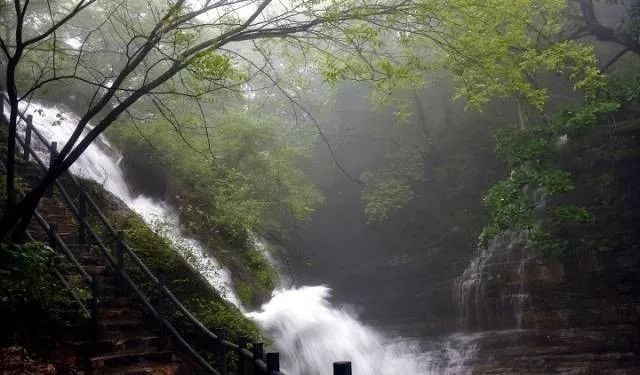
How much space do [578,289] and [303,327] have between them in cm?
792

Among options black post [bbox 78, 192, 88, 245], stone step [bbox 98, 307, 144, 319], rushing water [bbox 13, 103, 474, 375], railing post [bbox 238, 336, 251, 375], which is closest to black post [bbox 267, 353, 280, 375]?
railing post [bbox 238, 336, 251, 375]

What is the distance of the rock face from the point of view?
42.5ft

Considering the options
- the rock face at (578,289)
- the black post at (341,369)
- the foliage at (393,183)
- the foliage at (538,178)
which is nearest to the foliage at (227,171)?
the foliage at (393,183)

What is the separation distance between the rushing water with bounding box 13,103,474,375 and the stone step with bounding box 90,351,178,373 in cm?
352

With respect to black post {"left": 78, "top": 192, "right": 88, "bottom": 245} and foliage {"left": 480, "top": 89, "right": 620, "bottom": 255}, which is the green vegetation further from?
foliage {"left": 480, "top": 89, "right": 620, "bottom": 255}

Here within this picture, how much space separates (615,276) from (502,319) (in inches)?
132

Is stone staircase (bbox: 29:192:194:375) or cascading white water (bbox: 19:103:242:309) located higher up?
cascading white water (bbox: 19:103:242:309)

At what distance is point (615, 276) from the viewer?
1484cm

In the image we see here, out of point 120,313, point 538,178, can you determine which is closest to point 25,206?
point 120,313

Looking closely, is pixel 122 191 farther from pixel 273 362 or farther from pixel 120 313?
pixel 273 362

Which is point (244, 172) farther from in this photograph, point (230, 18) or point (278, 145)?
point (230, 18)

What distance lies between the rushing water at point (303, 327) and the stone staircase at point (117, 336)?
7.21 ft

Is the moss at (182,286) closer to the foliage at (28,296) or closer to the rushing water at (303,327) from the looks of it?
the rushing water at (303,327)

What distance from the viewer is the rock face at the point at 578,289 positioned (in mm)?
12945
